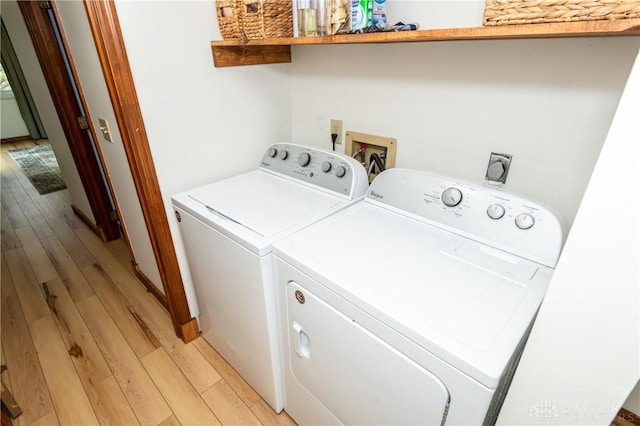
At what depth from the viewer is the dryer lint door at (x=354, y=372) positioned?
0.79 metres

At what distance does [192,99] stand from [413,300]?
1.24 metres

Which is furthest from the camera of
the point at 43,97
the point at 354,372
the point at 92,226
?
the point at 92,226

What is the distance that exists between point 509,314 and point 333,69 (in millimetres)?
1255

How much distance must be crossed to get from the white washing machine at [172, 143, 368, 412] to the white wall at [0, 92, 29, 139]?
6.55m

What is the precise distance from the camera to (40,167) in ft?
14.7

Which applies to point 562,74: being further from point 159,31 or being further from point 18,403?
point 18,403

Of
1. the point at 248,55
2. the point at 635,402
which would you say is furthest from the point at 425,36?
the point at 635,402

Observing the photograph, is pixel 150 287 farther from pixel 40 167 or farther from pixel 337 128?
pixel 40 167

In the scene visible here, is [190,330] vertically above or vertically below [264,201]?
below

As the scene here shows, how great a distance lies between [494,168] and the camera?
1162mm

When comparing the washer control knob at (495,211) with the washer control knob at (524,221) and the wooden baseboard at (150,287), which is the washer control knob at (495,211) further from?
the wooden baseboard at (150,287)

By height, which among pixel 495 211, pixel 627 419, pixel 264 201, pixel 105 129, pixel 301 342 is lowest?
pixel 627 419

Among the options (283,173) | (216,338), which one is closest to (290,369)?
(216,338)

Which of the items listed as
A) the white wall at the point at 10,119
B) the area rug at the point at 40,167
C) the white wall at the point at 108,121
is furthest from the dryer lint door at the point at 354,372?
the white wall at the point at 10,119
